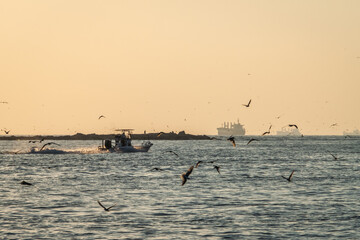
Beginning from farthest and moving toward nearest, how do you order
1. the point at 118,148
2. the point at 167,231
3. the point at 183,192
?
the point at 118,148, the point at 183,192, the point at 167,231

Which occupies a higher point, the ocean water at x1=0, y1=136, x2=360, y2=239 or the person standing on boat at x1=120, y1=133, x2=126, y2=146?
the person standing on boat at x1=120, y1=133, x2=126, y2=146

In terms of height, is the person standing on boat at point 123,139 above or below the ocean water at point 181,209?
above

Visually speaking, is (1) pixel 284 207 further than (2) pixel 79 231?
Yes

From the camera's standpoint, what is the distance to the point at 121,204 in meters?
38.9

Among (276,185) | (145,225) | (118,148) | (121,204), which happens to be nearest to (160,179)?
(276,185)

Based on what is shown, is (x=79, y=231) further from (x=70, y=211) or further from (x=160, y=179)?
(x=160, y=179)

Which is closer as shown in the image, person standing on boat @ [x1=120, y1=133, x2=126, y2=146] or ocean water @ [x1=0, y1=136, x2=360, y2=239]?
ocean water @ [x1=0, y1=136, x2=360, y2=239]

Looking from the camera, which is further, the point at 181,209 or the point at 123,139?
the point at 123,139

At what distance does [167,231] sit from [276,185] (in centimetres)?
2535

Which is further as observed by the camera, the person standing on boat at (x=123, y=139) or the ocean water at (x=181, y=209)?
the person standing on boat at (x=123, y=139)

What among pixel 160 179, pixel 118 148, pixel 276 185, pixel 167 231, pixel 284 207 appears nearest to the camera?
pixel 167 231

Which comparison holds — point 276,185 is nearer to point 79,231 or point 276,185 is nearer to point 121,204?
point 121,204

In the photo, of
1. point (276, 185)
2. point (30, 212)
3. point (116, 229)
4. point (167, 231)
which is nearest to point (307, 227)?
point (167, 231)

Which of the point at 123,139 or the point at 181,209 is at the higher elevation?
the point at 123,139
